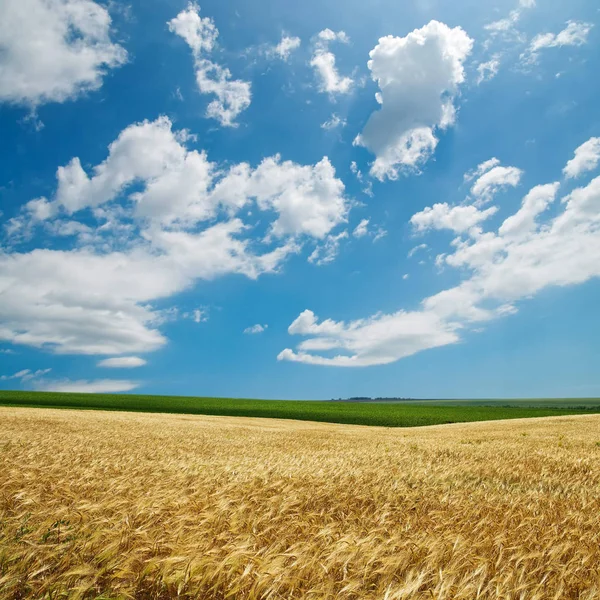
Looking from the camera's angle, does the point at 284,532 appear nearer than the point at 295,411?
Yes

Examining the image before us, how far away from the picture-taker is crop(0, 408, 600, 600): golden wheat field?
3.24m

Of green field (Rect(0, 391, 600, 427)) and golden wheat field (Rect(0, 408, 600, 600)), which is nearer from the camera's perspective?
golden wheat field (Rect(0, 408, 600, 600))

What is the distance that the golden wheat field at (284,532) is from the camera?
3.24m

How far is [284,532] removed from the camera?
434 centimetres

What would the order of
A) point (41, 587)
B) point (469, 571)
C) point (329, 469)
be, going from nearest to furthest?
point (41, 587), point (469, 571), point (329, 469)

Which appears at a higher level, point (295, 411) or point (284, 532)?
point (284, 532)

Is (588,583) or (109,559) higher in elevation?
(109,559)

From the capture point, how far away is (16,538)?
13.3ft

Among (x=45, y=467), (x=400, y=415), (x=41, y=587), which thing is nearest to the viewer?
(x=41, y=587)

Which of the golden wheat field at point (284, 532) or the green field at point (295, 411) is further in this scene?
the green field at point (295, 411)

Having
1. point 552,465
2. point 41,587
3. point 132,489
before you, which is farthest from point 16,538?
point 552,465

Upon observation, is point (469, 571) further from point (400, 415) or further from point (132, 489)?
point (400, 415)

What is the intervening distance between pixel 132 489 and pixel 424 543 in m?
3.67

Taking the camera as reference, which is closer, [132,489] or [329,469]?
[132,489]
